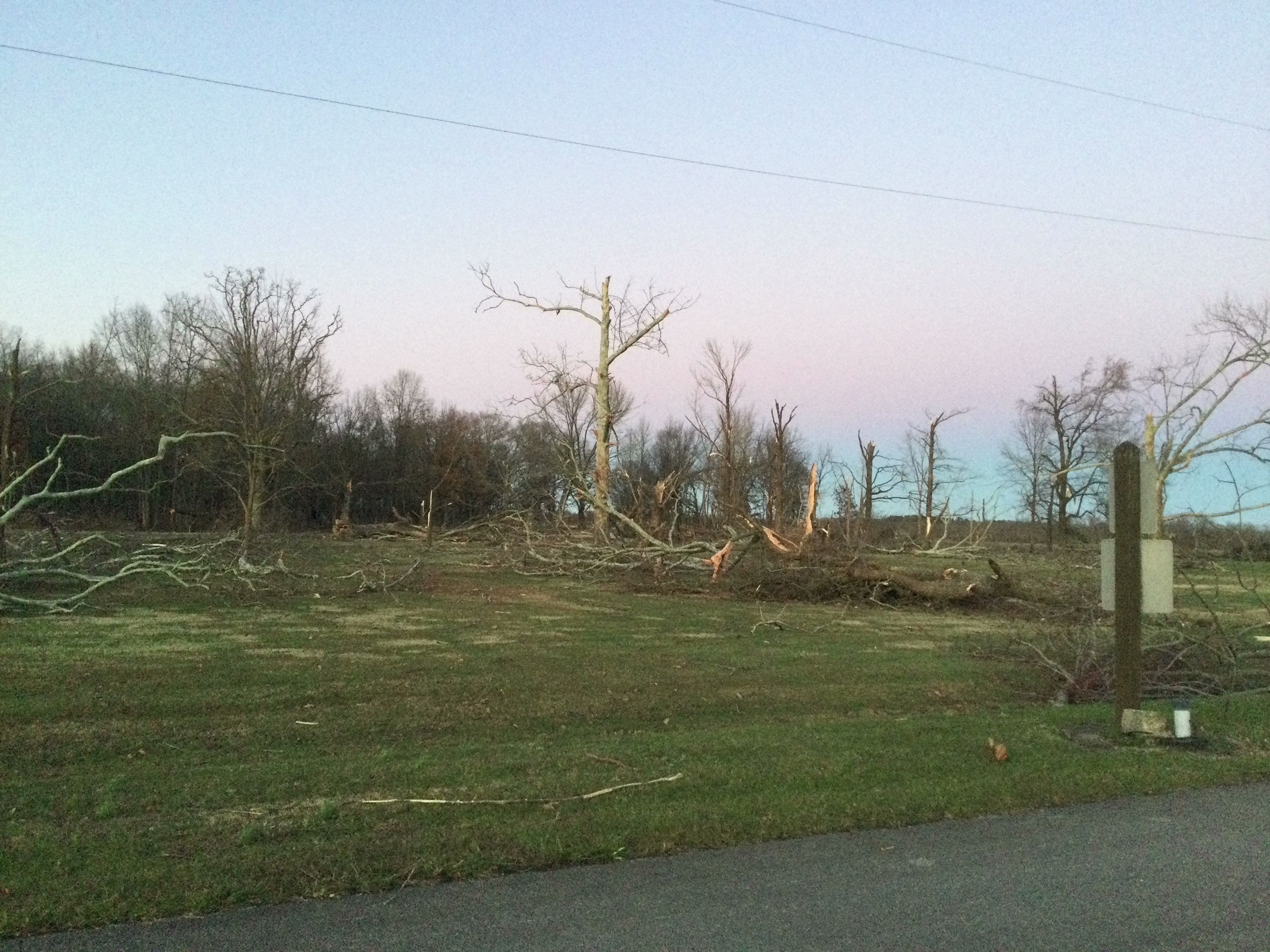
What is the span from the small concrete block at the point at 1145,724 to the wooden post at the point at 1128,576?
0.07 metres

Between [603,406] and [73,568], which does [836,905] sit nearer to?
[73,568]

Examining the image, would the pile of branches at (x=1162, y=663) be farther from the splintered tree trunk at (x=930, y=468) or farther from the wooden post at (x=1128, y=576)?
the splintered tree trunk at (x=930, y=468)

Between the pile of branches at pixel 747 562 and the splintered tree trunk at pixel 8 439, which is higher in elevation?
the splintered tree trunk at pixel 8 439

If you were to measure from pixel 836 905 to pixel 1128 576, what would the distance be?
17.3ft

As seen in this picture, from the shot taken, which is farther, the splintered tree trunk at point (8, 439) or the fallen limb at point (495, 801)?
the splintered tree trunk at point (8, 439)

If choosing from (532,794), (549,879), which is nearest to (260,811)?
(532,794)

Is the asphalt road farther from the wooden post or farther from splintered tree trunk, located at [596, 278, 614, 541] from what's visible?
splintered tree trunk, located at [596, 278, 614, 541]

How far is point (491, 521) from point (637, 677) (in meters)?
14.7

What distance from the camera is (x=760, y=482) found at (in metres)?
38.8

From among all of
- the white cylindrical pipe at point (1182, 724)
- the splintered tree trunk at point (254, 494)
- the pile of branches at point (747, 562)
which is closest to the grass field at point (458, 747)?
the white cylindrical pipe at point (1182, 724)

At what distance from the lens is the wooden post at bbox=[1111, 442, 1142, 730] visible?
8539mm

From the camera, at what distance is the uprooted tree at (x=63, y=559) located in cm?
1416


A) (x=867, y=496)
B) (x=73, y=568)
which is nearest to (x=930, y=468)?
(x=867, y=496)

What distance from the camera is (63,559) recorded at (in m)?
17.9
